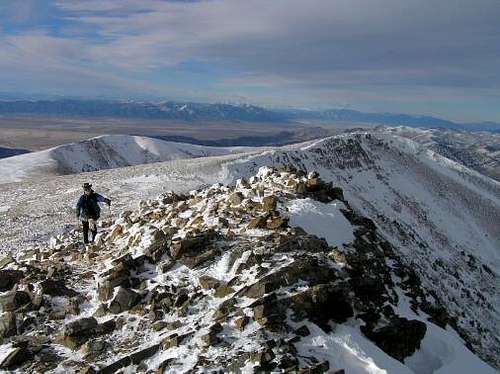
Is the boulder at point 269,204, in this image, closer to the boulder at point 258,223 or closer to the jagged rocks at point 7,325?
the boulder at point 258,223

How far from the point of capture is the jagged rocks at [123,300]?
13852 mm

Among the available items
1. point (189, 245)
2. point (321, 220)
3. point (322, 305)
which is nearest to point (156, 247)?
point (189, 245)

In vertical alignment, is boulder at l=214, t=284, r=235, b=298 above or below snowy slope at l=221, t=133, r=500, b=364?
above

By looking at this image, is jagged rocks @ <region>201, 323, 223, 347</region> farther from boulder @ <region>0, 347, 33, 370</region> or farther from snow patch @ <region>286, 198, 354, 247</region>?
snow patch @ <region>286, 198, 354, 247</region>

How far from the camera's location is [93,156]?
139250 millimetres

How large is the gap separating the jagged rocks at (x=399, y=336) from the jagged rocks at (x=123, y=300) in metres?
6.52

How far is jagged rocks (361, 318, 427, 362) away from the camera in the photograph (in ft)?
42.3

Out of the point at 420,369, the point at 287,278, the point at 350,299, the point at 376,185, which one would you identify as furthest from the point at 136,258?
the point at 376,185

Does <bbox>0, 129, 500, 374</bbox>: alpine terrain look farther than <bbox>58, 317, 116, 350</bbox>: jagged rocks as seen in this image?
No

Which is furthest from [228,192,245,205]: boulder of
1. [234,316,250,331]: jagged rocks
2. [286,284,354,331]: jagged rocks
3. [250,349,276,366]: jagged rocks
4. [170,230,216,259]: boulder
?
[250,349,276,366]: jagged rocks

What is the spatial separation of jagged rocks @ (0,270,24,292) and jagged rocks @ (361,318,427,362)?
1155 cm

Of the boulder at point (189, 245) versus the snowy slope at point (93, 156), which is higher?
the boulder at point (189, 245)

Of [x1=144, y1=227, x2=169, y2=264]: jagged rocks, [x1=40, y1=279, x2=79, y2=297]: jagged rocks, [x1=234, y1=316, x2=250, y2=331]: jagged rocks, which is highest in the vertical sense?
[x1=144, y1=227, x2=169, y2=264]: jagged rocks

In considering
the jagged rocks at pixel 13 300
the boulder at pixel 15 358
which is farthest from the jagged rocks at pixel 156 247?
the boulder at pixel 15 358
